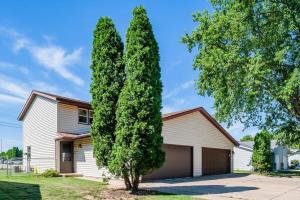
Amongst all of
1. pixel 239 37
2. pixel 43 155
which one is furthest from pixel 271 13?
pixel 43 155

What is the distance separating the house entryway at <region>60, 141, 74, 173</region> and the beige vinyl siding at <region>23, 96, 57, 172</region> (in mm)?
776

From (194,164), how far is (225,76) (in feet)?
22.9

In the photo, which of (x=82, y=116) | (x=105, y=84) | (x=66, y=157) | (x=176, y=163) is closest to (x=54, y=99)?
(x=82, y=116)

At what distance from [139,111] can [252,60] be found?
8488 millimetres

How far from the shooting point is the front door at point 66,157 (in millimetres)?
22469

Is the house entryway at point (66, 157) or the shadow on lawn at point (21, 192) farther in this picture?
the house entryway at point (66, 157)

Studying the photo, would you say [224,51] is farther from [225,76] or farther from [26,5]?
[26,5]

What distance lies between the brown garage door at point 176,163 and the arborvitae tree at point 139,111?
20.6 ft

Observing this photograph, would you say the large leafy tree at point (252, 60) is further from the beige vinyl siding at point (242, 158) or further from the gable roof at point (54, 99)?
the beige vinyl siding at point (242, 158)

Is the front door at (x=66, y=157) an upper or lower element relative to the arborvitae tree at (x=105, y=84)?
lower

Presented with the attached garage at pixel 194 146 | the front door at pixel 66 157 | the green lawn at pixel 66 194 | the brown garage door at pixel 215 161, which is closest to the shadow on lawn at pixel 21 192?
the green lawn at pixel 66 194

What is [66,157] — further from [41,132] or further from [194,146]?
[194,146]

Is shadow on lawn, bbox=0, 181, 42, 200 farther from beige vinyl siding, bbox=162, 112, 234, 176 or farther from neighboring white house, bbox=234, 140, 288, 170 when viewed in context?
neighboring white house, bbox=234, 140, 288, 170

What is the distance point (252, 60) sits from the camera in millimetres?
18578
